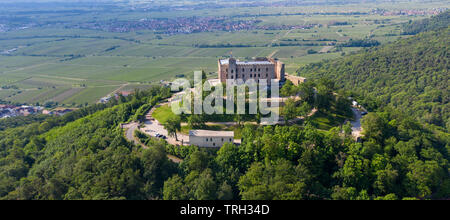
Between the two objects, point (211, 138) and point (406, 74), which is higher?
point (406, 74)

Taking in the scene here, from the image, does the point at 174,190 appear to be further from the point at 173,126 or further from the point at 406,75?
the point at 406,75

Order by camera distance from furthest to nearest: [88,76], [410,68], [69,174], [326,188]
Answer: [88,76] < [410,68] < [69,174] < [326,188]

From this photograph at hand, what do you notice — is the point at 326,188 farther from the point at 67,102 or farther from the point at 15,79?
the point at 15,79

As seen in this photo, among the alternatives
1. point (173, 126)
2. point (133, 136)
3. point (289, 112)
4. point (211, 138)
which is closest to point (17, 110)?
point (133, 136)

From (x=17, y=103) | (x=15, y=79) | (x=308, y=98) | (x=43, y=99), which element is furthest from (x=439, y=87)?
(x=15, y=79)

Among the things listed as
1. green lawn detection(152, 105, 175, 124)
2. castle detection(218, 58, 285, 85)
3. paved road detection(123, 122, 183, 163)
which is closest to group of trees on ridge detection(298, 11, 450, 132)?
castle detection(218, 58, 285, 85)

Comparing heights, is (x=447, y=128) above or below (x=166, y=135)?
below

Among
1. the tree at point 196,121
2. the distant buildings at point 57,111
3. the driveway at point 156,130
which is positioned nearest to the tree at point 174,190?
the driveway at point 156,130
